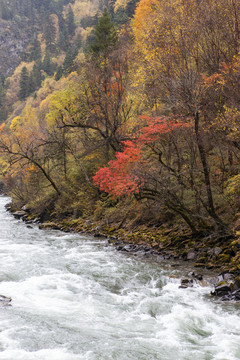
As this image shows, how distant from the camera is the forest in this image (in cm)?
1146

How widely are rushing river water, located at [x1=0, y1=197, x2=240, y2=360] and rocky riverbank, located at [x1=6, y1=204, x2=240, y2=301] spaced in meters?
0.57

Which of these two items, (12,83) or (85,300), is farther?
(12,83)

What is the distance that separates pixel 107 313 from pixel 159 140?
873 centimetres

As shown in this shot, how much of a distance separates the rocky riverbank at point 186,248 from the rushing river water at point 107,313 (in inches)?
22.3

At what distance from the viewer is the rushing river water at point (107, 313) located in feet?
18.4

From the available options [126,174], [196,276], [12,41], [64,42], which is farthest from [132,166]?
[12,41]

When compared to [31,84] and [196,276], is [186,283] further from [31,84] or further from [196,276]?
[31,84]

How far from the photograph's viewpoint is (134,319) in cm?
710

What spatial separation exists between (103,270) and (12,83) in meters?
91.6

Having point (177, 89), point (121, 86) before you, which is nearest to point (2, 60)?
point (121, 86)

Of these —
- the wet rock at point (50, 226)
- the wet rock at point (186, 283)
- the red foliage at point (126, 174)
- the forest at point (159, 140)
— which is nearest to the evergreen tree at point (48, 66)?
the forest at point (159, 140)

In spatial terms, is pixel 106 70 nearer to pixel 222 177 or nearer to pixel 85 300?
pixel 222 177

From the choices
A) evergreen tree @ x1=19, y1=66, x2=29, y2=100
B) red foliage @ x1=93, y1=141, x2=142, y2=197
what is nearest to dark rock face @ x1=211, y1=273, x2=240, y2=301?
red foliage @ x1=93, y1=141, x2=142, y2=197

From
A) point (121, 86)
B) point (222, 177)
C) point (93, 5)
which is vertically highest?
point (93, 5)
